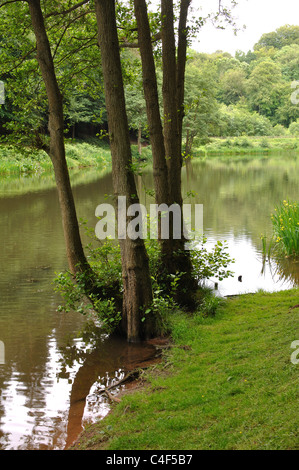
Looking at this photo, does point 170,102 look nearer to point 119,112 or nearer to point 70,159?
point 119,112

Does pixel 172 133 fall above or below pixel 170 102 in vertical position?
below

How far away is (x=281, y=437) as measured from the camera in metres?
2.97

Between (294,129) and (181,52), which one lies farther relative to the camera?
(294,129)

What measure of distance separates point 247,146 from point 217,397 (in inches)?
2661

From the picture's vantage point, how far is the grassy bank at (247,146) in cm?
6538

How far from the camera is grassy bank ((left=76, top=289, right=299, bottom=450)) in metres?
3.29

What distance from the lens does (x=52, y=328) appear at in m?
7.24

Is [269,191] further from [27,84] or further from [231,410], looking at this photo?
[231,410]

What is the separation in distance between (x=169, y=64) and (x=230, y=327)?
4081mm

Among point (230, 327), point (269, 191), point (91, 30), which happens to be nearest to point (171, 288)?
point (230, 327)

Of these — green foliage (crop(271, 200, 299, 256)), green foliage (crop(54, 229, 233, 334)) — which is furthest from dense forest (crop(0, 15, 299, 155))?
green foliage (crop(271, 200, 299, 256))

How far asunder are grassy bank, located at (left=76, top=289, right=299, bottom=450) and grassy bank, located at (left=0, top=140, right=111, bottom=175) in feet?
81.5

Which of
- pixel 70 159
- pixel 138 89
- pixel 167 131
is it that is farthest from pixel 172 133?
pixel 70 159

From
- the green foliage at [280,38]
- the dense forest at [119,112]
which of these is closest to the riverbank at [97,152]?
the dense forest at [119,112]
